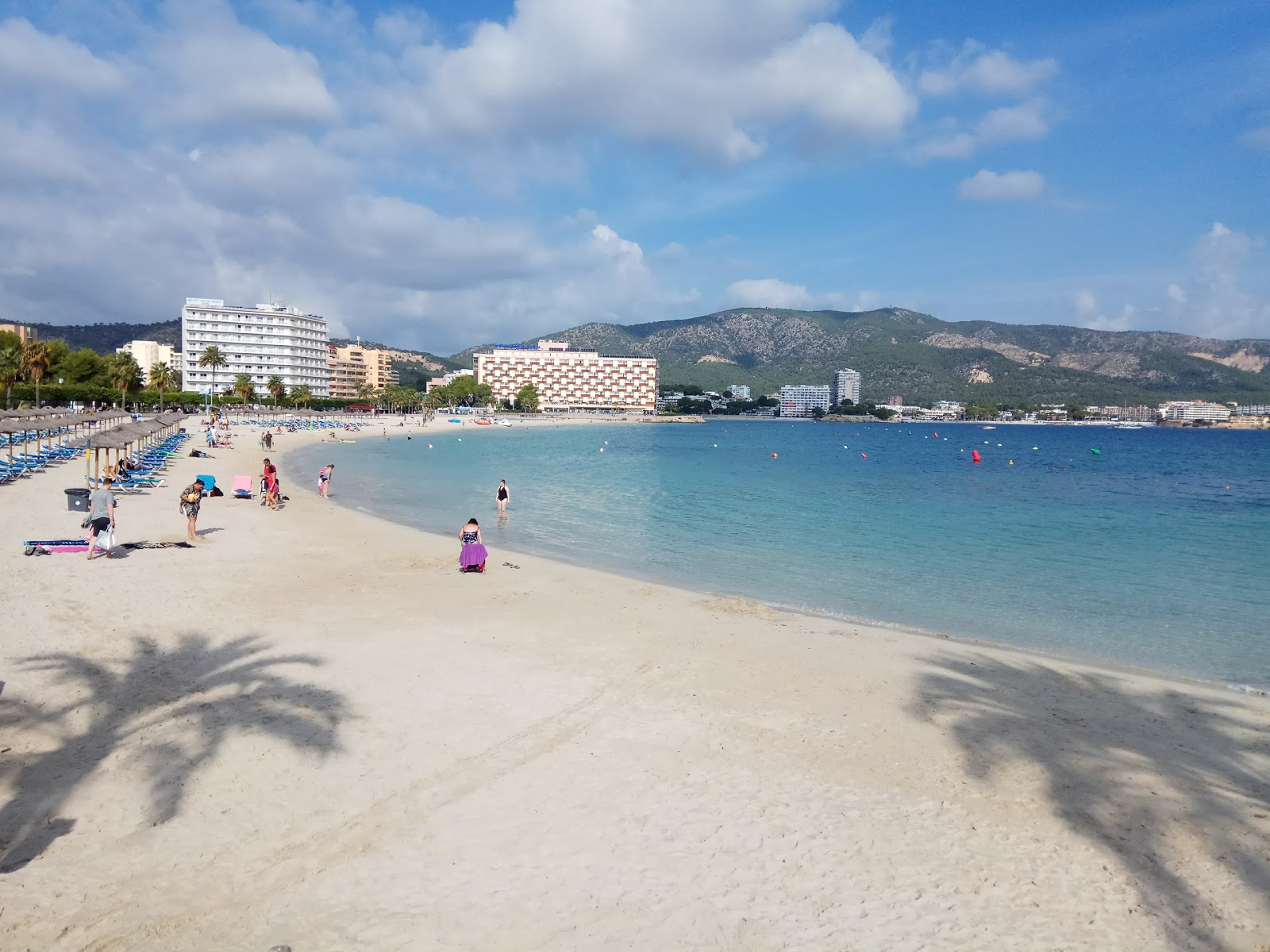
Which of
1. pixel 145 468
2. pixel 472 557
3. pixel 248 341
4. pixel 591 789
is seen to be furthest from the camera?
pixel 248 341

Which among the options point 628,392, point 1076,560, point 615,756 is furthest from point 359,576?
point 628,392

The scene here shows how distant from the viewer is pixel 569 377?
189 m

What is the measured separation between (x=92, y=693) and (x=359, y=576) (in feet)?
22.3

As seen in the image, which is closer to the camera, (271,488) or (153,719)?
(153,719)

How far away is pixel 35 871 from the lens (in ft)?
16.8

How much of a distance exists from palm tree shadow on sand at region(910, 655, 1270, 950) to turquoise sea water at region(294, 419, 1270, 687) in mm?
2806

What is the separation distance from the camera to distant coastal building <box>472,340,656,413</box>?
7362 inches

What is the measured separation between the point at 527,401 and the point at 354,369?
148ft

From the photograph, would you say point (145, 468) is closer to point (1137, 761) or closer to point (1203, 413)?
point (1137, 761)

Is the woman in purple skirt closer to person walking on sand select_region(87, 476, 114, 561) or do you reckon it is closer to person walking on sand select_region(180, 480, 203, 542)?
person walking on sand select_region(180, 480, 203, 542)

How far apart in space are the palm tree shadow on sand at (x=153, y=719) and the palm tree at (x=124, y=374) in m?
86.6

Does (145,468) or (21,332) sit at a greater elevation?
(21,332)

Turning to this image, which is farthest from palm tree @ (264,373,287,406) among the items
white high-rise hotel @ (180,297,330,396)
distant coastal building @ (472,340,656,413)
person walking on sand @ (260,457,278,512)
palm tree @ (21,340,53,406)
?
person walking on sand @ (260,457,278,512)

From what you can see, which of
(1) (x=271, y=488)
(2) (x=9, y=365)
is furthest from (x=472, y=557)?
(2) (x=9, y=365)
